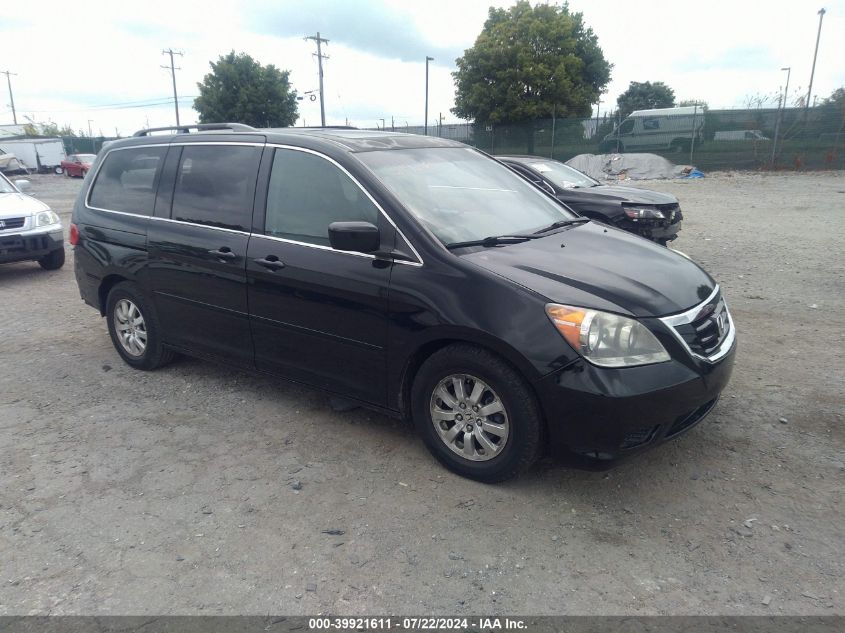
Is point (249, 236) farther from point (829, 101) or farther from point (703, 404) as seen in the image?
point (829, 101)

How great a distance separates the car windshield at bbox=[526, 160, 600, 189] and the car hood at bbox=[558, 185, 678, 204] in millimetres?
280

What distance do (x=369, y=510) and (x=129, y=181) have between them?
135 inches

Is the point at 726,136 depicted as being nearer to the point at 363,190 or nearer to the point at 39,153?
the point at 363,190

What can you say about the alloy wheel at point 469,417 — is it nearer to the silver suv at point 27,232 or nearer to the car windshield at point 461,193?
the car windshield at point 461,193

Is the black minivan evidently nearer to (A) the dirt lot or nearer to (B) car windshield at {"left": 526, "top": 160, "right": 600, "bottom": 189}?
(A) the dirt lot

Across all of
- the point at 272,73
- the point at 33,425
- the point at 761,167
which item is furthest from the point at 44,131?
the point at 33,425

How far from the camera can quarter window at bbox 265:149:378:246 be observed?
3.78 meters

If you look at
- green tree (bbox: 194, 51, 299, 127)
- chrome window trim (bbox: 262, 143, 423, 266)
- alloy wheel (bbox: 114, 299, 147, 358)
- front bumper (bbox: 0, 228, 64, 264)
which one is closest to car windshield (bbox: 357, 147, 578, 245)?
chrome window trim (bbox: 262, 143, 423, 266)

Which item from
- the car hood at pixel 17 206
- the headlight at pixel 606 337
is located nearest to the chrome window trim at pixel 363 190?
the headlight at pixel 606 337

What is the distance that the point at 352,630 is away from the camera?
2520 mm

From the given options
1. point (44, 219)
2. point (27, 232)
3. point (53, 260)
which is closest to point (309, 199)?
point (27, 232)

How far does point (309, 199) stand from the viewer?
398 centimetres

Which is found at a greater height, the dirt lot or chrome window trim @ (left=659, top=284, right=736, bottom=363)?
chrome window trim @ (left=659, top=284, right=736, bottom=363)

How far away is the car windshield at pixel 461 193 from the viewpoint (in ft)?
12.3
